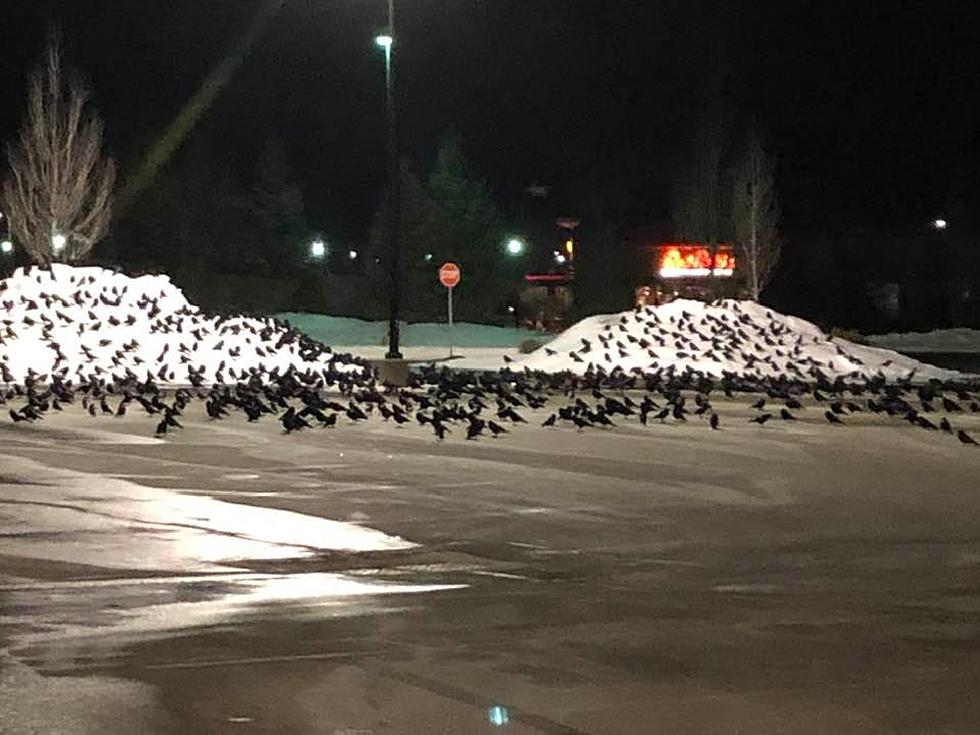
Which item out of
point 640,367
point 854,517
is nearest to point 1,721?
point 854,517

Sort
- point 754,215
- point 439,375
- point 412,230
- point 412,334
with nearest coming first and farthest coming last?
1. point 439,375
2. point 412,334
3. point 754,215
4. point 412,230

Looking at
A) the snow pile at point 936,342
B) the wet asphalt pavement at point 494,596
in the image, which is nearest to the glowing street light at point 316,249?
the snow pile at point 936,342

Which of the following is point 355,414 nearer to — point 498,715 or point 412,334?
point 498,715

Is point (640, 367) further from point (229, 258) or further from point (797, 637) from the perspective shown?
point (229, 258)

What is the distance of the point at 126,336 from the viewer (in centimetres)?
2909

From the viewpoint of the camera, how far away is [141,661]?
7.88 m

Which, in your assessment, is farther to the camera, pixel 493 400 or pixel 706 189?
pixel 706 189

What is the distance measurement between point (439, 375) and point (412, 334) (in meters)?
25.7

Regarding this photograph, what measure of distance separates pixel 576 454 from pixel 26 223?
89.8 ft

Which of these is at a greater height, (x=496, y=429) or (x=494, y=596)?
(x=496, y=429)

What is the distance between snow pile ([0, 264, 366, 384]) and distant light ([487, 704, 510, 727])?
64.0 ft

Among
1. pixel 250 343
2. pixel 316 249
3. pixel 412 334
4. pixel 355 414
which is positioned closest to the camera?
pixel 355 414

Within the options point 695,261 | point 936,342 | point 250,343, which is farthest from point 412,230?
point 250,343

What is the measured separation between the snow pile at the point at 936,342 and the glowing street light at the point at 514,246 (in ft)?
68.3
